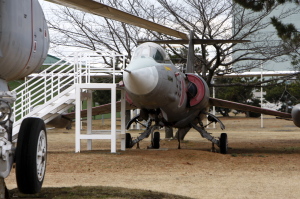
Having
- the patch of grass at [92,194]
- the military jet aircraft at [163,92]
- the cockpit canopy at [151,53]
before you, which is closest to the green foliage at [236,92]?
the military jet aircraft at [163,92]

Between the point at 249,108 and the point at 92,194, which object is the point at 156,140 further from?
the point at 92,194

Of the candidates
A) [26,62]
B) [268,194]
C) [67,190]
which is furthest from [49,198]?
[268,194]

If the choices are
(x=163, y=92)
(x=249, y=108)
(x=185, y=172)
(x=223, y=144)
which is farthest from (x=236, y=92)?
(x=185, y=172)

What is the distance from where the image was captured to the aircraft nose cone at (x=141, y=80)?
13.9 meters

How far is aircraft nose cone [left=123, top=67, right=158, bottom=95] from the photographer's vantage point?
13867mm

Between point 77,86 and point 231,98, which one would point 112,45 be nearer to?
point 77,86

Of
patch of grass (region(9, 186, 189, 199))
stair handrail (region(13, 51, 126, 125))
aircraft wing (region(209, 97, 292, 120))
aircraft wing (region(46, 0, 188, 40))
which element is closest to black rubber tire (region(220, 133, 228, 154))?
aircraft wing (region(209, 97, 292, 120))

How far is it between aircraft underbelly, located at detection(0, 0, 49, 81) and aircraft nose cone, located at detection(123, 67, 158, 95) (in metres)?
6.88

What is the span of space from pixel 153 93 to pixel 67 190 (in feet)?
19.9

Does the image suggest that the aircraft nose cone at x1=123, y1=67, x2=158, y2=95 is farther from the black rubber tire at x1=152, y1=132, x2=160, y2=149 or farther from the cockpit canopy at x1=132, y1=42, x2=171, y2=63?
the black rubber tire at x1=152, y1=132, x2=160, y2=149

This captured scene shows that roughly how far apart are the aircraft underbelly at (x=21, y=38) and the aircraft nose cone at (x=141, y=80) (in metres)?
6.88

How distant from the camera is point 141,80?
1388cm

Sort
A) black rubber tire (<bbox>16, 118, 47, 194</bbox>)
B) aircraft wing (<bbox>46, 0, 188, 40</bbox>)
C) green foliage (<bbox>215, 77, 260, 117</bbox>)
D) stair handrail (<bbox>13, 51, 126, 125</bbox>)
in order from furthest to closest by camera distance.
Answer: green foliage (<bbox>215, 77, 260, 117</bbox>), stair handrail (<bbox>13, 51, 126, 125</bbox>), black rubber tire (<bbox>16, 118, 47, 194</bbox>), aircraft wing (<bbox>46, 0, 188, 40</bbox>)

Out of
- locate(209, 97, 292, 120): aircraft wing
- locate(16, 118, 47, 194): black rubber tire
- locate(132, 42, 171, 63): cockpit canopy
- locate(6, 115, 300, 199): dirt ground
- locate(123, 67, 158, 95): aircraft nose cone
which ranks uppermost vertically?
locate(132, 42, 171, 63): cockpit canopy
